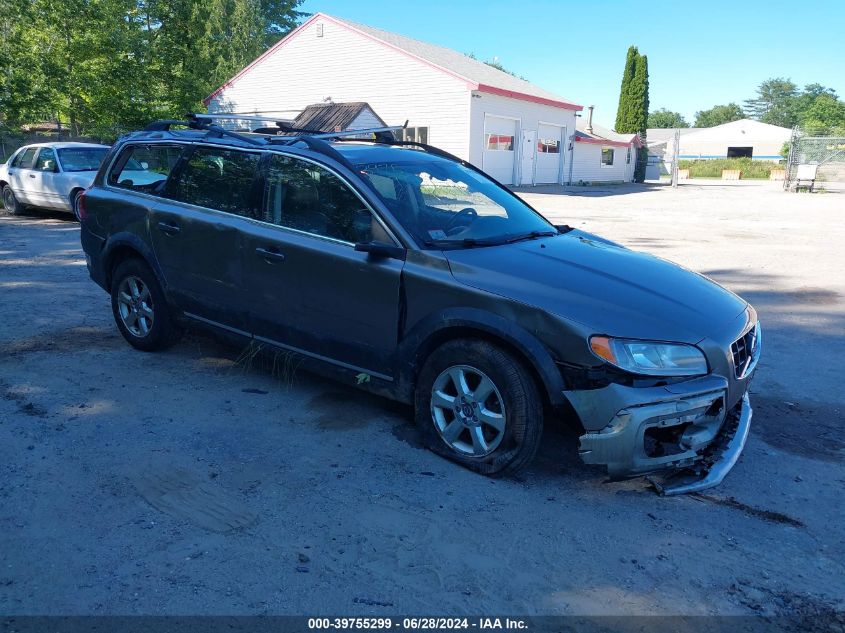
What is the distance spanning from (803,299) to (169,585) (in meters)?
8.03

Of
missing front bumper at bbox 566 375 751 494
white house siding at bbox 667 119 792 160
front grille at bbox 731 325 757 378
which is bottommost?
missing front bumper at bbox 566 375 751 494

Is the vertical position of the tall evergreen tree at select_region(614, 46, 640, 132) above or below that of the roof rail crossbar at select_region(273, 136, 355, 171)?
above

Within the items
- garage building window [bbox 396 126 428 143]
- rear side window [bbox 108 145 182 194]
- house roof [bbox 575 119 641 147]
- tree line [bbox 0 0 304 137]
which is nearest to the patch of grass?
house roof [bbox 575 119 641 147]

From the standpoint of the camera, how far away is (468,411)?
3.79 m

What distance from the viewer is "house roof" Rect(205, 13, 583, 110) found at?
26.0 m

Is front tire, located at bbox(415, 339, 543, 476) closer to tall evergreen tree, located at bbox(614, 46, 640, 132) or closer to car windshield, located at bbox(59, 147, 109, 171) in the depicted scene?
car windshield, located at bbox(59, 147, 109, 171)

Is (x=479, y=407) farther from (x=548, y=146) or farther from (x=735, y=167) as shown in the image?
(x=735, y=167)

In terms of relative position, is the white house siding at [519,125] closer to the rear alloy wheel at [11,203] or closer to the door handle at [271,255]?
the rear alloy wheel at [11,203]

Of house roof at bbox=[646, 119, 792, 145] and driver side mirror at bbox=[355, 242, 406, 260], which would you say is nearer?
driver side mirror at bbox=[355, 242, 406, 260]

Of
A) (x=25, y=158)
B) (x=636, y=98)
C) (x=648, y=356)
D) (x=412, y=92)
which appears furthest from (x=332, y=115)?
(x=636, y=98)

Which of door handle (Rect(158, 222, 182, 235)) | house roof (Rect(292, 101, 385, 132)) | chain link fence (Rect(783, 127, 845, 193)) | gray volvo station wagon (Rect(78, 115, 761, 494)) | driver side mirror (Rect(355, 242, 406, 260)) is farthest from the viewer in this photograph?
chain link fence (Rect(783, 127, 845, 193))

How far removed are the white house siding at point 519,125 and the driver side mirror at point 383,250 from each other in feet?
71.8

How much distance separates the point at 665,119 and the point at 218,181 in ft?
A: 478

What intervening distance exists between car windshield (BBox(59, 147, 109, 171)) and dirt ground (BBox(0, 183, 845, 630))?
951cm
